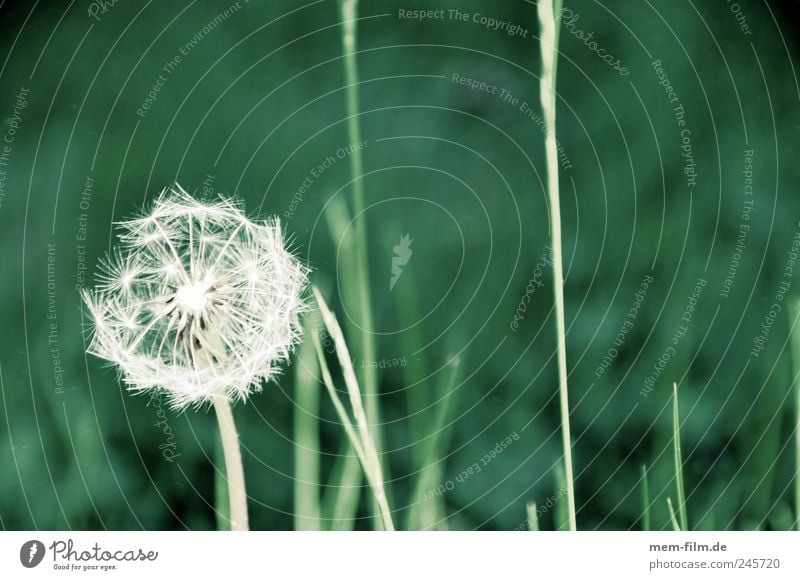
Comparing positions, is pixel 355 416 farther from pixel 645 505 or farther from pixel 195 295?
pixel 645 505

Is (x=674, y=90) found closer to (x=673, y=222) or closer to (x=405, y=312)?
(x=673, y=222)


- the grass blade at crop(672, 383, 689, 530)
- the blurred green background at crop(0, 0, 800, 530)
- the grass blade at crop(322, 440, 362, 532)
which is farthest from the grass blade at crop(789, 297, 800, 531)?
the grass blade at crop(322, 440, 362, 532)

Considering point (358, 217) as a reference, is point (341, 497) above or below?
below

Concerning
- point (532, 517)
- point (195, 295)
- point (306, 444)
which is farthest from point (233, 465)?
point (532, 517)

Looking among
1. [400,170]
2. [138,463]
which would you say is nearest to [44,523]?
[138,463]
